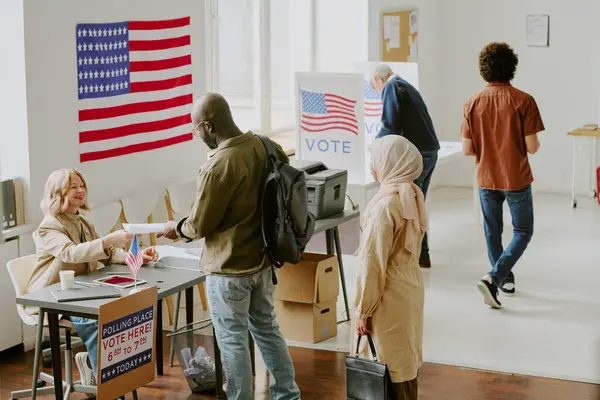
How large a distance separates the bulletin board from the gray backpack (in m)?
5.73

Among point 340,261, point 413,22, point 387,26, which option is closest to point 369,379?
point 340,261

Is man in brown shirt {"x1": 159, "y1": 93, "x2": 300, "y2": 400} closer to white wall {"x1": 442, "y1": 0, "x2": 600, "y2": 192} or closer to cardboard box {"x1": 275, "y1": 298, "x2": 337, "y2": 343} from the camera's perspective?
cardboard box {"x1": 275, "y1": 298, "x2": 337, "y2": 343}

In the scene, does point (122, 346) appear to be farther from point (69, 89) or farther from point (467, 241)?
point (467, 241)

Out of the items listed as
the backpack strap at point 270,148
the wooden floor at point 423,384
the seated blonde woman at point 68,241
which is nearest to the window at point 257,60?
the wooden floor at point 423,384

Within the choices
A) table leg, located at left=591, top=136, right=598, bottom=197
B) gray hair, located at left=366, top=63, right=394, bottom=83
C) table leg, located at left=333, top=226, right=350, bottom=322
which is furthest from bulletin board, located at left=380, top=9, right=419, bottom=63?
table leg, located at left=333, top=226, right=350, bottom=322

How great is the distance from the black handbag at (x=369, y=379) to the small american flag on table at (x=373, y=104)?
412 centimetres

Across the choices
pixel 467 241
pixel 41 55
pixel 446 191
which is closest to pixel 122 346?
pixel 41 55

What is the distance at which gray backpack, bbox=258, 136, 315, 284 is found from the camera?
4180 millimetres

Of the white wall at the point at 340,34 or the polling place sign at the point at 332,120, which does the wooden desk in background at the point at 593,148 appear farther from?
the polling place sign at the point at 332,120

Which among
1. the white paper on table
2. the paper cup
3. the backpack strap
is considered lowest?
the paper cup

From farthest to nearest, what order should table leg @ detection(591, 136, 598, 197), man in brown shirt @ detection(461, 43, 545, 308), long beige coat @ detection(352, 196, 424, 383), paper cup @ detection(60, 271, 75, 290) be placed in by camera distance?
table leg @ detection(591, 136, 598, 197) → man in brown shirt @ detection(461, 43, 545, 308) → paper cup @ detection(60, 271, 75, 290) → long beige coat @ detection(352, 196, 424, 383)

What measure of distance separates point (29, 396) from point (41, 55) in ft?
6.12

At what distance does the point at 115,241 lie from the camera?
4.57 metres

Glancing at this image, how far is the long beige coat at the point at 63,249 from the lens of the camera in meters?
4.53
